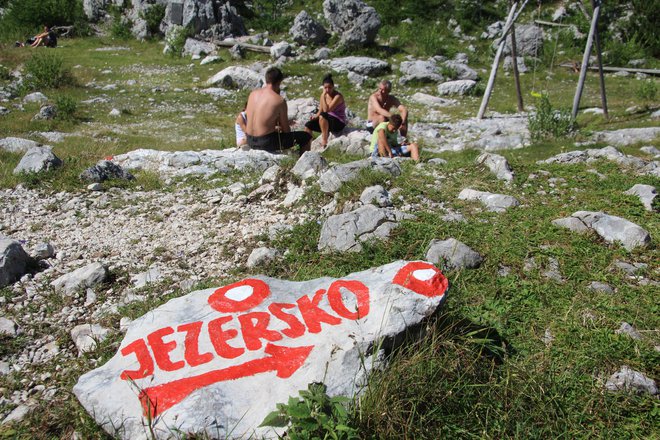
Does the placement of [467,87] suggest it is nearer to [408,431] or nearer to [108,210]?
[108,210]

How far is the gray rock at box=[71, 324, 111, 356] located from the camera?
313cm

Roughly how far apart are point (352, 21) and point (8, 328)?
19060 mm

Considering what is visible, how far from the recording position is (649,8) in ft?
64.4

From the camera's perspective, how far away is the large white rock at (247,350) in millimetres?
2248

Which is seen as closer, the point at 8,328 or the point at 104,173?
the point at 8,328

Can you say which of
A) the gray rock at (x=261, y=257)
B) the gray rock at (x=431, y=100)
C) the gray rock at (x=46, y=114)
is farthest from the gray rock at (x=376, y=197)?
the gray rock at (x=431, y=100)

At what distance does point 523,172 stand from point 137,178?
5.17m

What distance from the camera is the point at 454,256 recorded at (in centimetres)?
381

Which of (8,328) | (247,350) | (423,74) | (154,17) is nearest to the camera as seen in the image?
(247,350)

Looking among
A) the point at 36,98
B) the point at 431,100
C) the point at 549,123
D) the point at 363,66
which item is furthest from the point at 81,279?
the point at 363,66

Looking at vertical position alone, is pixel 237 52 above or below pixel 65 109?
above

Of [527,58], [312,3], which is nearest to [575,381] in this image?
[527,58]

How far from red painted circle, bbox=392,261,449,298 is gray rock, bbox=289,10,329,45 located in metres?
18.7

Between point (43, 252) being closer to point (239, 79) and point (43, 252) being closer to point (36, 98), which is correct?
point (36, 98)
